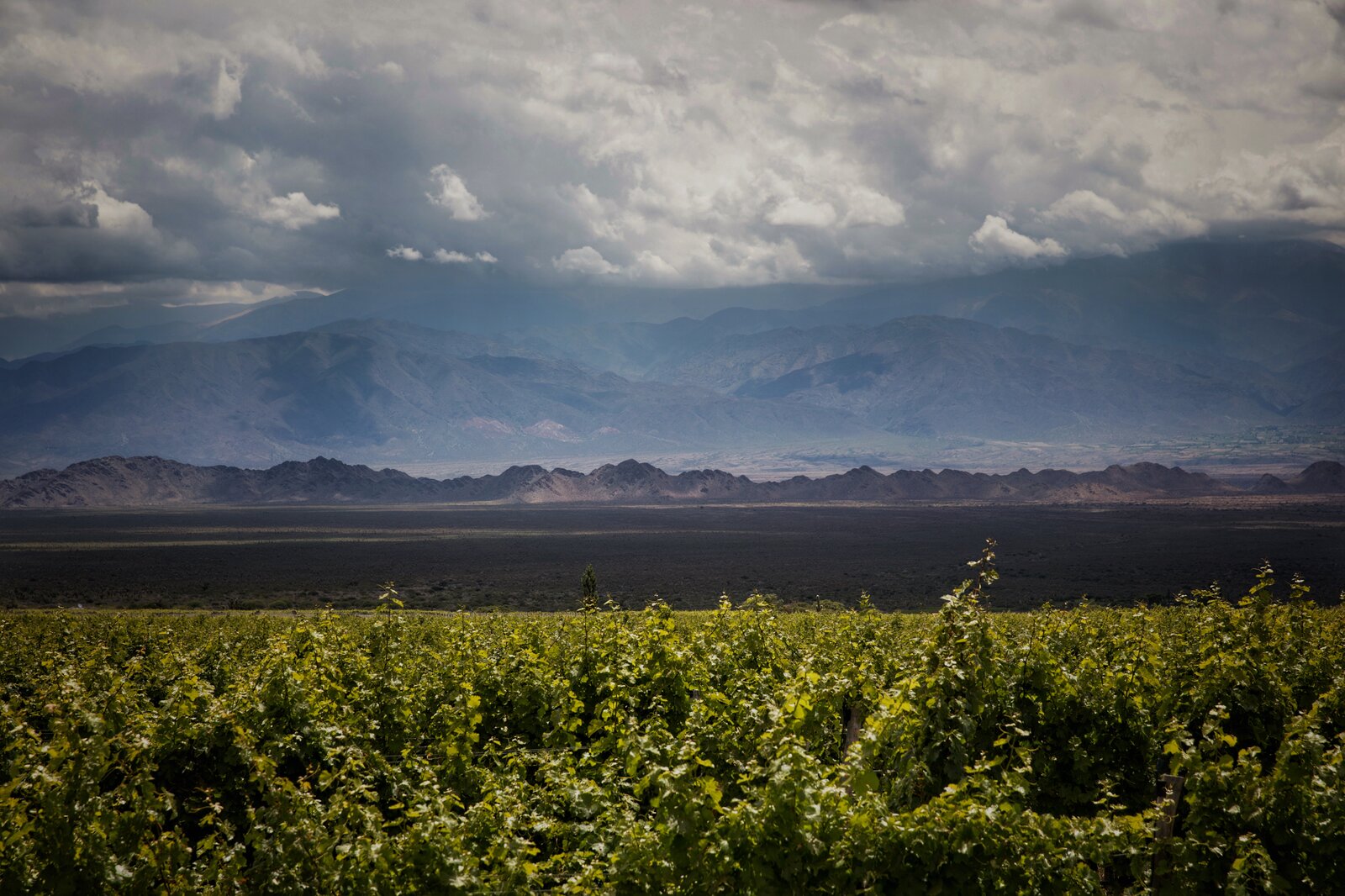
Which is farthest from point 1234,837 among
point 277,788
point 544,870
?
point 277,788

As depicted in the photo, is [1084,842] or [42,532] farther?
[42,532]

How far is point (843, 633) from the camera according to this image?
21297mm

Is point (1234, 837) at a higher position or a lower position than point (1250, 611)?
lower

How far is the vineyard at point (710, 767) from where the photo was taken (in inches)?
335

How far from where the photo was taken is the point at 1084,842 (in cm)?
866

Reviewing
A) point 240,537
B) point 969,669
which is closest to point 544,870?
point 969,669

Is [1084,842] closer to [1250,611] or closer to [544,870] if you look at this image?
[544,870]

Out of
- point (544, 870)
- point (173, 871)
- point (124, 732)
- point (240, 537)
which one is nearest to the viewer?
point (173, 871)

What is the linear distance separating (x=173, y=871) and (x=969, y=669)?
8.49 meters

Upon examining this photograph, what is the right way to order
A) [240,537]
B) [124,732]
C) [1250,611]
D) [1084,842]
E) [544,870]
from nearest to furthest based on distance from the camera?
1. [1084,842]
2. [544,870]
3. [124,732]
4. [1250,611]
5. [240,537]

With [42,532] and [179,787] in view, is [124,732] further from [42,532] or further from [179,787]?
[42,532]

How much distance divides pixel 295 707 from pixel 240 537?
130m

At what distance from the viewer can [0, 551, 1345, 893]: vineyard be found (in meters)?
8.50

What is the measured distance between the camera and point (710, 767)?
1081 cm
